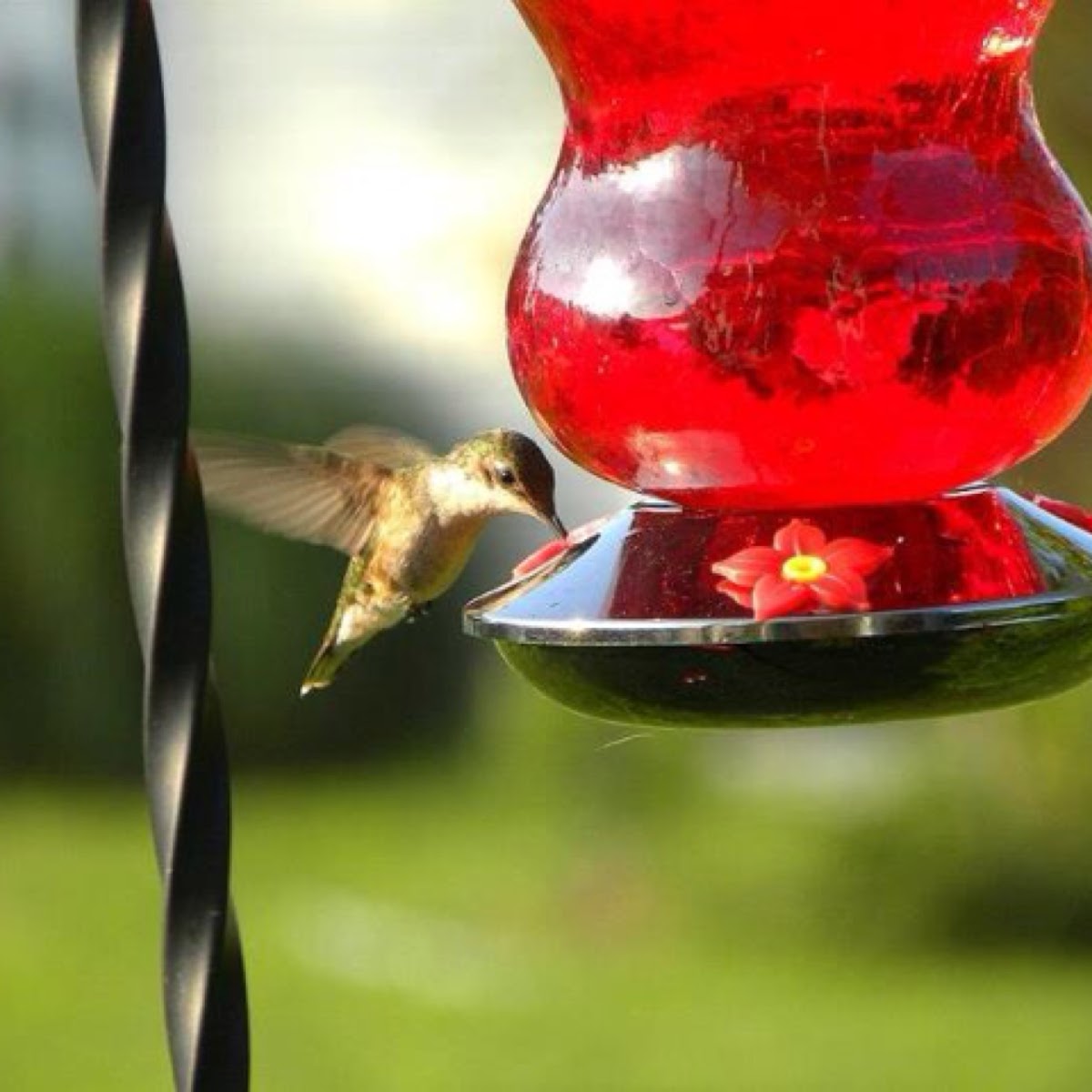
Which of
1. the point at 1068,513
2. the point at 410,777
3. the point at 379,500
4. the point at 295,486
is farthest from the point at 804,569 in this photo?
the point at 410,777

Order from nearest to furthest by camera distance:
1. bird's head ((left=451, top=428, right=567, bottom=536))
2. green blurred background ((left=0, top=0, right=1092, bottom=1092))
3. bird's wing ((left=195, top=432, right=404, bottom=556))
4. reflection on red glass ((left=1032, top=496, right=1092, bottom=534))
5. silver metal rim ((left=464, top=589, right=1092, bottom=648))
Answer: silver metal rim ((left=464, top=589, right=1092, bottom=648)), reflection on red glass ((left=1032, top=496, right=1092, bottom=534)), bird's head ((left=451, top=428, right=567, bottom=536)), bird's wing ((left=195, top=432, right=404, bottom=556)), green blurred background ((left=0, top=0, right=1092, bottom=1092))

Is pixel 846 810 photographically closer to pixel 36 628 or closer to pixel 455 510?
pixel 36 628

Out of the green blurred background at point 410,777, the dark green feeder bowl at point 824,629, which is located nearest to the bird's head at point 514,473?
the dark green feeder bowl at point 824,629

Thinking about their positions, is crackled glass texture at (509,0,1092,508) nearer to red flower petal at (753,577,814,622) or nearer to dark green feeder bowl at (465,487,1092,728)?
dark green feeder bowl at (465,487,1092,728)

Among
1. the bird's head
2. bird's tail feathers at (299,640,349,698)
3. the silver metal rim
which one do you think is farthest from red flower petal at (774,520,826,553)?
bird's tail feathers at (299,640,349,698)

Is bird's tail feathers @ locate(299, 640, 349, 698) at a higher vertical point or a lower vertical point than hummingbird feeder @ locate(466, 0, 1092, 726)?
lower

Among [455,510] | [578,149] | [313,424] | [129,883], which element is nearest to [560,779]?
[313,424]

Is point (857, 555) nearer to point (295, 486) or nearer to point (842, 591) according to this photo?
point (842, 591)
